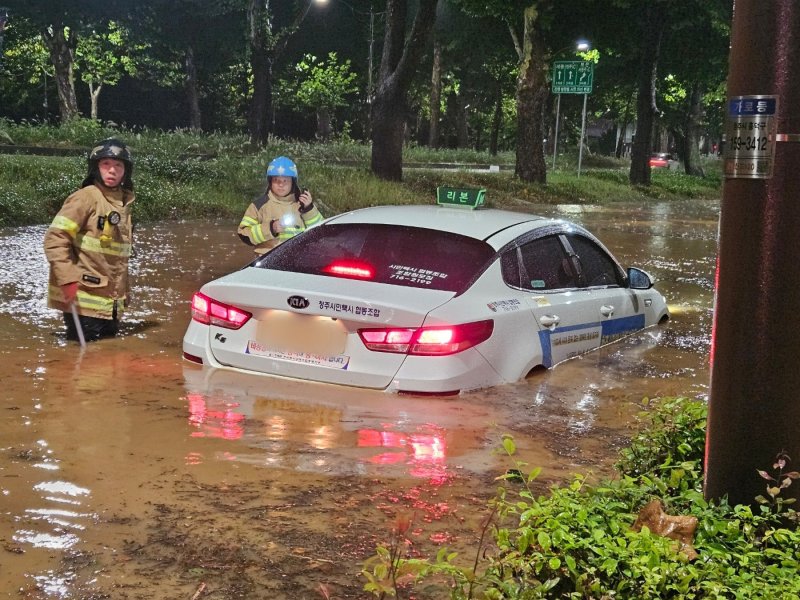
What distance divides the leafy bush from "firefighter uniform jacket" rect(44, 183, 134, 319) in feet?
15.4

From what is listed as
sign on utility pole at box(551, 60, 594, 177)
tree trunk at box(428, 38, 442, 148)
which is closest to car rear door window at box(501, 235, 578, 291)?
sign on utility pole at box(551, 60, 594, 177)

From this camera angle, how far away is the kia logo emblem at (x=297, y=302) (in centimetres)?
604

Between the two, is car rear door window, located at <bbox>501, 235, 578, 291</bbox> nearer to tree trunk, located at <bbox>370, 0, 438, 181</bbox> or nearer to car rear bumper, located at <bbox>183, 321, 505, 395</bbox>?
car rear bumper, located at <bbox>183, 321, 505, 395</bbox>

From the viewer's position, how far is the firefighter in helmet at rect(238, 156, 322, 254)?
8711 millimetres

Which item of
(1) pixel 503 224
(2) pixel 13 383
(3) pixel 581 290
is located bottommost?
(2) pixel 13 383

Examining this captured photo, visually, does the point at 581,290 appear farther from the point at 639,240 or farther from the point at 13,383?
the point at 639,240

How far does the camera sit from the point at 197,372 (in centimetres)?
656

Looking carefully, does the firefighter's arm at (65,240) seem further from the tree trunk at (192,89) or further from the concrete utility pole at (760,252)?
the tree trunk at (192,89)

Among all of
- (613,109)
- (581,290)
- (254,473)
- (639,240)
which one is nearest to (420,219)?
(581,290)

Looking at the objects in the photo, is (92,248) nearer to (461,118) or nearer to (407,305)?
(407,305)

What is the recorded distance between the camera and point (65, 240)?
780cm

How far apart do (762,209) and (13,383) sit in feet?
16.4

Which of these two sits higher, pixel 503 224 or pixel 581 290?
pixel 503 224

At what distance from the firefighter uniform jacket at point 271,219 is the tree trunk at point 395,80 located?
1480 centimetres
